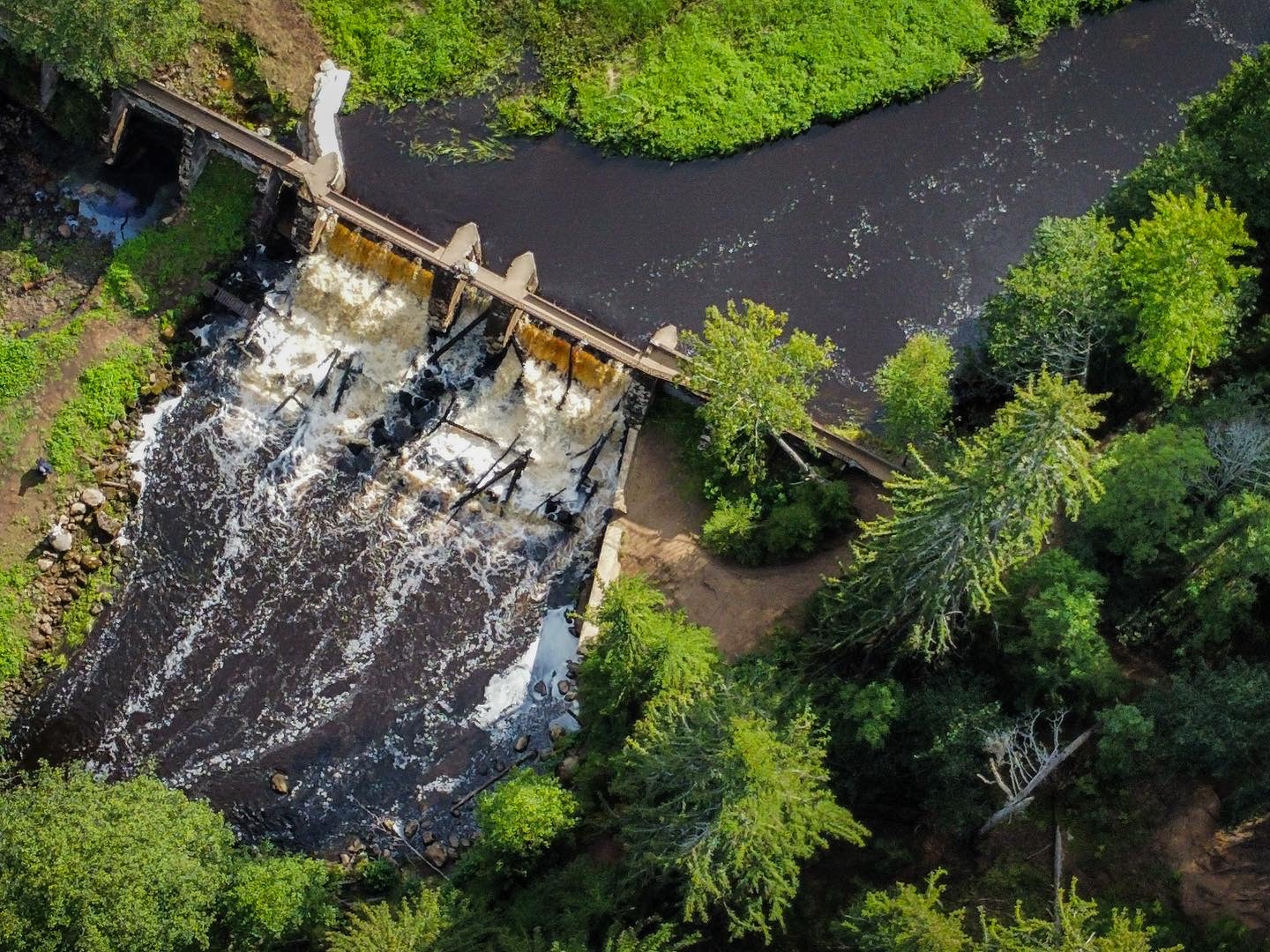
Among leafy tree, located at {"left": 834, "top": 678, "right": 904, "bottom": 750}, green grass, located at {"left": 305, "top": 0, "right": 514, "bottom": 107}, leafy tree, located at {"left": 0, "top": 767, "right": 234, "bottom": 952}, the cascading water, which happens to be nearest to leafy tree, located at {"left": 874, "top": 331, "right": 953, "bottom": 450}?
leafy tree, located at {"left": 834, "top": 678, "right": 904, "bottom": 750}

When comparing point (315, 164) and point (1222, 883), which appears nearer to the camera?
point (1222, 883)

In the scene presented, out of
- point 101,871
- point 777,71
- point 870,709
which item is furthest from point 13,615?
point 777,71

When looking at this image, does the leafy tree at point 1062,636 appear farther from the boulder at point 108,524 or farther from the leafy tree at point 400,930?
the boulder at point 108,524

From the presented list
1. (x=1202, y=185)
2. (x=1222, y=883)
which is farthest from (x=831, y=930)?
(x=1202, y=185)

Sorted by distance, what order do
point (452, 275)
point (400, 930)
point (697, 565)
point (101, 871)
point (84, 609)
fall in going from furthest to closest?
point (452, 275), point (84, 609), point (697, 565), point (101, 871), point (400, 930)

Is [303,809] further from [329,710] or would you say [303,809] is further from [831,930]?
[831,930]

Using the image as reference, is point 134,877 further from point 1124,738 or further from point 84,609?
point 1124,738

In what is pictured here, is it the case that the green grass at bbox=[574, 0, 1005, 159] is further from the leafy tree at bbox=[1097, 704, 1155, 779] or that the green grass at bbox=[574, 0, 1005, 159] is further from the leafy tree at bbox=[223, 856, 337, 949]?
the leafy tree at bbox=[223, 856, 337, 949]
